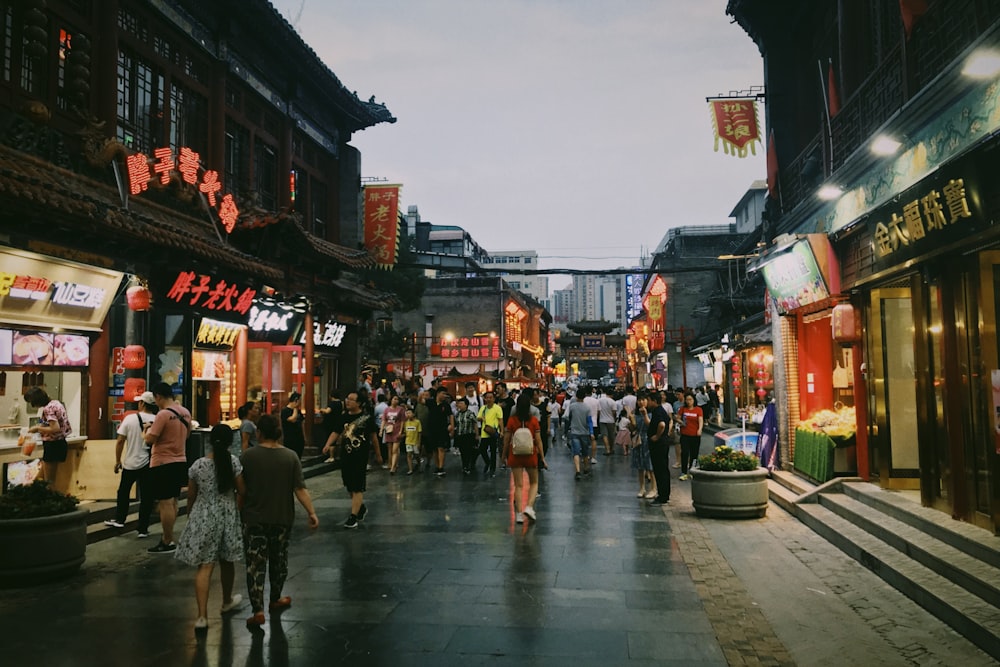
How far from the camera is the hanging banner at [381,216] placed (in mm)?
23094

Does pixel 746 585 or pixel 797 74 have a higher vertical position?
pixel 797 74

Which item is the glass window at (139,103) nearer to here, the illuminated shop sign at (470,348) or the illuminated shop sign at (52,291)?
the illuminated shop sign at (52,291)

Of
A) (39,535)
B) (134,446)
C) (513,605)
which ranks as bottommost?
(513,605)

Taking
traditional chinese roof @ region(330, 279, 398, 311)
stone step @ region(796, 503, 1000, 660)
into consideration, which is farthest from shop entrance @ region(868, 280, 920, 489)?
traditional chinese roof @ region(330, 279, 398, 311)

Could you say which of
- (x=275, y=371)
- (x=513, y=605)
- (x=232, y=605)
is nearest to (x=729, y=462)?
(x=513, y=605)

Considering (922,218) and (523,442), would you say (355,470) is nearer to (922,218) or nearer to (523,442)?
(523,442)

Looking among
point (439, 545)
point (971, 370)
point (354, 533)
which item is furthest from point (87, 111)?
point (971, 370)

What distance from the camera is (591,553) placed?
8.45 metres

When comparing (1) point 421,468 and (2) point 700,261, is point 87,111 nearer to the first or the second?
(1) point 421,468

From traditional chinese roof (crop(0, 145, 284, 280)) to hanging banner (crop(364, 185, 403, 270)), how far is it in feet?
29.3

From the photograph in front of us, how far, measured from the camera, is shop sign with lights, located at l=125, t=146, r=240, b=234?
38.5ft

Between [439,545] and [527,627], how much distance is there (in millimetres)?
3195

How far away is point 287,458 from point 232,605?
1329mm

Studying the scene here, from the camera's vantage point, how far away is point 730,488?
1047 centimetres
